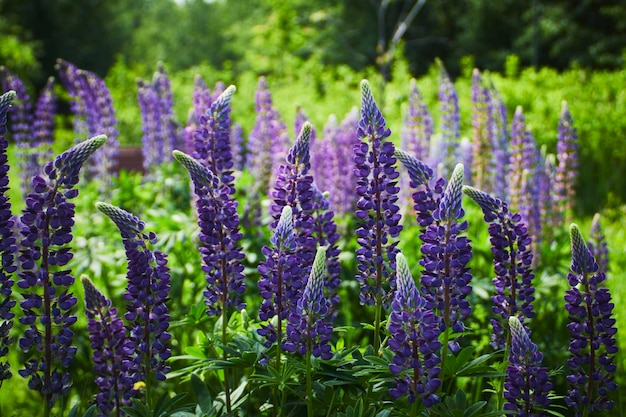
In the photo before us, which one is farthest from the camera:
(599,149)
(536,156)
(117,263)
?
(599,149)

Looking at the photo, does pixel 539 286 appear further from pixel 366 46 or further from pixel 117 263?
pixel 366 46

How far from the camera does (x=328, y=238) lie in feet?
8.29

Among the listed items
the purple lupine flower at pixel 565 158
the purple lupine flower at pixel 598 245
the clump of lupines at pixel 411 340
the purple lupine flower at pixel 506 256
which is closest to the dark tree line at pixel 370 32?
the purple lupine flower at pixel 565 158

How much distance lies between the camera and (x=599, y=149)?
855 centimetres

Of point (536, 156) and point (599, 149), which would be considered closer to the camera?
point (536, 156)

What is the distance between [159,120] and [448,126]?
231 cm

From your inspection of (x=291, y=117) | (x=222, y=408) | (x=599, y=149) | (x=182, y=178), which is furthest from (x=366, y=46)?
(x=222, y=408)

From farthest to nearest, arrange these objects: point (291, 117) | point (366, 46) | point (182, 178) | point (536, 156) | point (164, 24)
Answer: point (164, 24) → point (366, 46) → point (291, 117) → point (182, 178) → point (536, 156)

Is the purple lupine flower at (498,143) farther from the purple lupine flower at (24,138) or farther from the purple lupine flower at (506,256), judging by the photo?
the purple lupine flower at (24,138)

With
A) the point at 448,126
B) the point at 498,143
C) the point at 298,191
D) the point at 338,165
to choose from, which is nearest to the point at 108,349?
the point at 298,191

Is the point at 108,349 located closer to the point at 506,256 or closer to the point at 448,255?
the point at 448,255

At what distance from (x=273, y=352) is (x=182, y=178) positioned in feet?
10.4

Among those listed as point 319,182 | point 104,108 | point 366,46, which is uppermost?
point 366,46

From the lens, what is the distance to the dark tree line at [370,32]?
74.0 ft
